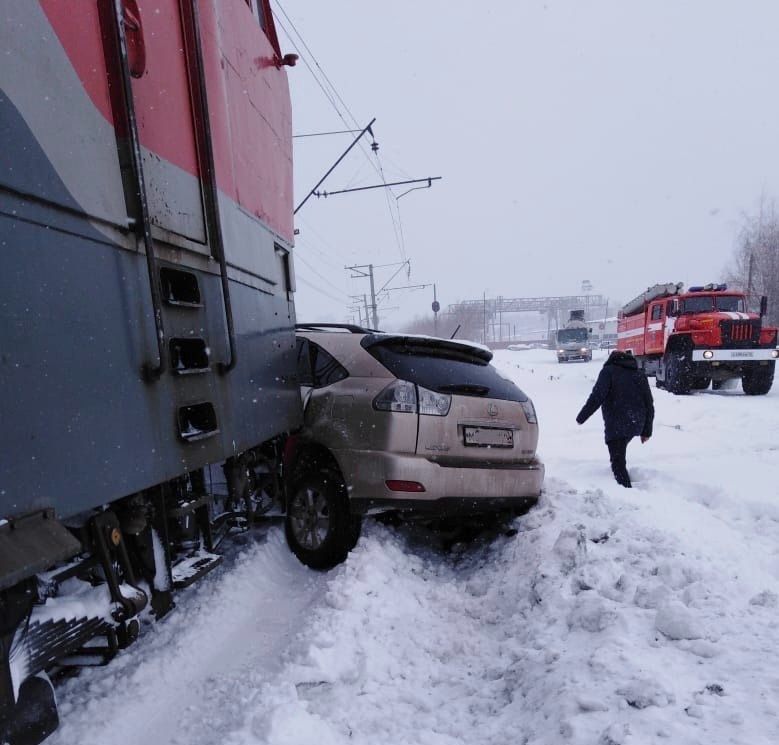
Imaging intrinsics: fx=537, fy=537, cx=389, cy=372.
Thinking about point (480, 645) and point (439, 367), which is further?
point (439, 367)

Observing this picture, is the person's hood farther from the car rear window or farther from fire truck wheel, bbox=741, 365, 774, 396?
fire truck wheel, bbox=741, 365, 774, 396

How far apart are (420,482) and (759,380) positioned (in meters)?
14.4

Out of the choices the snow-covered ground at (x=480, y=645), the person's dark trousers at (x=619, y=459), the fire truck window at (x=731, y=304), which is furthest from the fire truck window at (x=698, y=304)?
the snow-covered ground at (x=480, y=645)

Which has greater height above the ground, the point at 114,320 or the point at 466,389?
the point at 114,320

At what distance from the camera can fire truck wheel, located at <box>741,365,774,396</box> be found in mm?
14070

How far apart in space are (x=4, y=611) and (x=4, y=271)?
930 mm

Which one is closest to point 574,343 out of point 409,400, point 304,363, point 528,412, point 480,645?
point 528,412

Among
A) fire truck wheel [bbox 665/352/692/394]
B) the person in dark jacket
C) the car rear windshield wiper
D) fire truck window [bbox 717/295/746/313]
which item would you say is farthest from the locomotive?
fire truck window [bbox 717/295/746/313]

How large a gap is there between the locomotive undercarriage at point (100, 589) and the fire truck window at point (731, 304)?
51.8ft

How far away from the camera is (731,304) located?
49.8ft

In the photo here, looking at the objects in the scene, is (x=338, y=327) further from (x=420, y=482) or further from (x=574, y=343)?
(x=574, y=343)

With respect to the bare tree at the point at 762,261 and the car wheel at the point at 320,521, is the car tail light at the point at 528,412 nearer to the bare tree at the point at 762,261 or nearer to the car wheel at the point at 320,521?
the car wheel at the point at 320,521

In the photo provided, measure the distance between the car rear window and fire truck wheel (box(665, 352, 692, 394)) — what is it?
1233 cm

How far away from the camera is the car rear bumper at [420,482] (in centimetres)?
339
